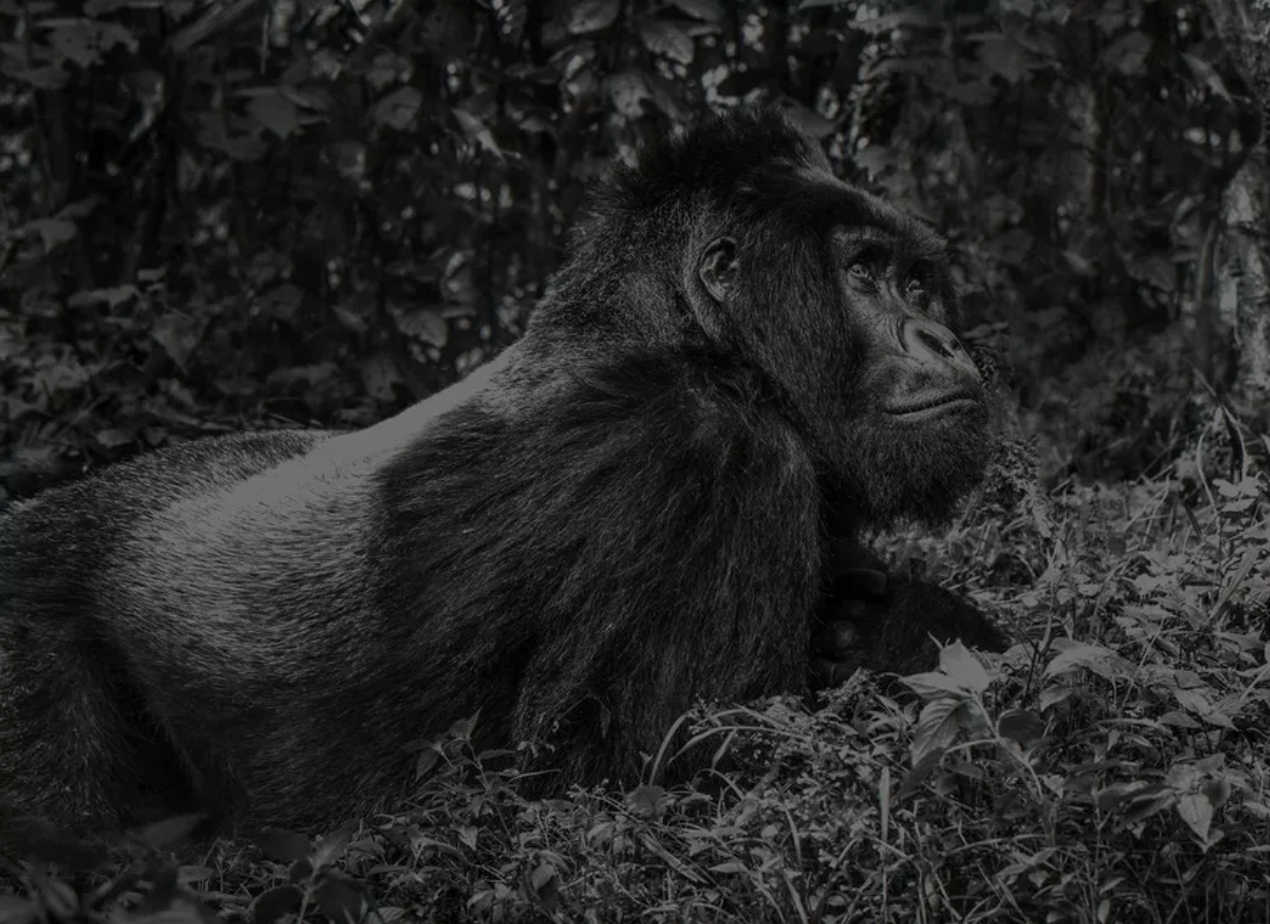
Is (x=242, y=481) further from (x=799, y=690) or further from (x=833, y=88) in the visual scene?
(x=833, y=88)

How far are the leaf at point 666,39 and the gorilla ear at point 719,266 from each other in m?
1.65

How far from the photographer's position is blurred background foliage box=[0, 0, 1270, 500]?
16.1 ft

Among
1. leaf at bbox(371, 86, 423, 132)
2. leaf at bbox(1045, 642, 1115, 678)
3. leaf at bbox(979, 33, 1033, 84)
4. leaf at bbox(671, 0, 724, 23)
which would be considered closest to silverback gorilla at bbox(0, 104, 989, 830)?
leaf at bbox(1045, 642, 1115, 678)

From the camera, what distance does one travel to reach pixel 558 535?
9.66 feet

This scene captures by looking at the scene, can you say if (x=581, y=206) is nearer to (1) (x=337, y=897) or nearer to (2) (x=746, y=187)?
(2) (x=746, y=187)

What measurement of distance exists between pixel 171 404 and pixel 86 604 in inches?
71.5

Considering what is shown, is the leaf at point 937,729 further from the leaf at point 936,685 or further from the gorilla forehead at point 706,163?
the gorilla forehead at point 706,163

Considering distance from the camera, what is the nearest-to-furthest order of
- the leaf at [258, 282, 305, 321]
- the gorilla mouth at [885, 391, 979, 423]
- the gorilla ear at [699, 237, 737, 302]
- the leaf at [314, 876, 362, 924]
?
the leaf at [314, 876, 362, 924] < the gorilla mouth at [885, 391, 979, 423] < the gorilla ear at [699, 237, 737, 302] < the leaf at [258, 282, 305, 321]

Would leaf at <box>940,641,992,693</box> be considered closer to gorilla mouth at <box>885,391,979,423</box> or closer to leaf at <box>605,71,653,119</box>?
gorilla mouth at <box>885,391,979,423</box>

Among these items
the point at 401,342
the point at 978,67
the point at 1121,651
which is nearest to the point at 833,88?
the point at 978,67

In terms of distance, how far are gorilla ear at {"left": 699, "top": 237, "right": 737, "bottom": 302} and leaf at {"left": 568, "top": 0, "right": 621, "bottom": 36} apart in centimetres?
176

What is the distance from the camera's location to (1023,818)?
7.00 ft

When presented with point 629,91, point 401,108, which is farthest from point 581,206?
point 401,108

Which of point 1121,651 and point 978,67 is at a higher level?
point 978,67
